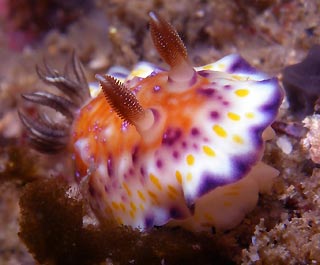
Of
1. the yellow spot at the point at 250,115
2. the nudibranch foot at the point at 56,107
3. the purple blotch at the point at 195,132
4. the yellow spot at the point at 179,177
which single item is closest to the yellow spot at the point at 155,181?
the yellow spot at the point at 179,177

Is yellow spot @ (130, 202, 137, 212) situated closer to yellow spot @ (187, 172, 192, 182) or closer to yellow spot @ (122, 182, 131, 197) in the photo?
yellow spot @ (122, 182, 131, 197)

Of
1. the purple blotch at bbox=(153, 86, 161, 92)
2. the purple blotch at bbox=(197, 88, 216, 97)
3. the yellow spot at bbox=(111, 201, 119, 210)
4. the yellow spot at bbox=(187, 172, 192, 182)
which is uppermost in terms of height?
the purple blotch at bbox=(153, 86, 161, 92)

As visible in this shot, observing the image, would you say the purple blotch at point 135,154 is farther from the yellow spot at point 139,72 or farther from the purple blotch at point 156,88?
the yellow spot at point 139,72

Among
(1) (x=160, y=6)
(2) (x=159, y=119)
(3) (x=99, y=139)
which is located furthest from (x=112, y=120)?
(1) (x=160, y=6)

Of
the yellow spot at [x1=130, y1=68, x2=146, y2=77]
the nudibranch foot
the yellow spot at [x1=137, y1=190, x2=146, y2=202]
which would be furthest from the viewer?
the nudibranch foot

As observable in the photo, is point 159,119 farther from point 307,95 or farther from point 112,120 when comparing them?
point 307,95

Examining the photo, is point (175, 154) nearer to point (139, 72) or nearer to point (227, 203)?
point (227, 203)

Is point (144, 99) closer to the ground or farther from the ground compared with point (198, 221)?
farther from the ground

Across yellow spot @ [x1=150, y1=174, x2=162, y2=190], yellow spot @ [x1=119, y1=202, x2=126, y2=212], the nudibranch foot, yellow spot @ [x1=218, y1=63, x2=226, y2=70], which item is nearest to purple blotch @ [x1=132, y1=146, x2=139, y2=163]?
yellow spot @ [x1=150, y1=174, x2=162, y2=190]
